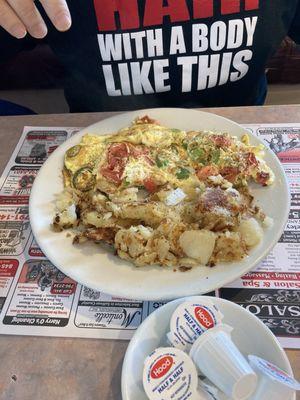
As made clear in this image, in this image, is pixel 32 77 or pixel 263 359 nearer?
pixel 263 359

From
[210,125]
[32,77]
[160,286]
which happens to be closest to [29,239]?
[160,286]

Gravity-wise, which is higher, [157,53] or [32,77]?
[157,53]

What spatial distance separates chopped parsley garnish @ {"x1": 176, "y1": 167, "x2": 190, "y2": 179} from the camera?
3.10ft

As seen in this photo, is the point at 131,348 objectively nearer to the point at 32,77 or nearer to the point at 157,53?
the point at 157,53

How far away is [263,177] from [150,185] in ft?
0.84

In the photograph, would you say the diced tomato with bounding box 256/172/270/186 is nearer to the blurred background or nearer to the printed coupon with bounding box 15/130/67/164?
the printed coupon with bounding box 15/130/67/164

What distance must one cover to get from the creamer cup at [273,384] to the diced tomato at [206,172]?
45cm

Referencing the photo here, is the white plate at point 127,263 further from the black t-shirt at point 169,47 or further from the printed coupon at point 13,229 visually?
the black t-shirt at point 169,47

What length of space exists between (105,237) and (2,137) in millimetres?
591

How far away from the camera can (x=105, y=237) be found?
84 cm

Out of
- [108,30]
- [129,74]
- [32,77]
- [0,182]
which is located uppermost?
[108,30]

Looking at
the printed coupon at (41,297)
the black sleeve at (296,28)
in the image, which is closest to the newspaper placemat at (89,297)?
the printed coupon at (41,297)

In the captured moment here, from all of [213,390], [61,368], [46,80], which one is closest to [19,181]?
[61,368]

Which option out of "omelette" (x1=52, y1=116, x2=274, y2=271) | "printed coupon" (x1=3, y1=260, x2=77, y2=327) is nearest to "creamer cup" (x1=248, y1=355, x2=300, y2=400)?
"omelette" (x1=52, y1=116, x2=274, y2=271)
